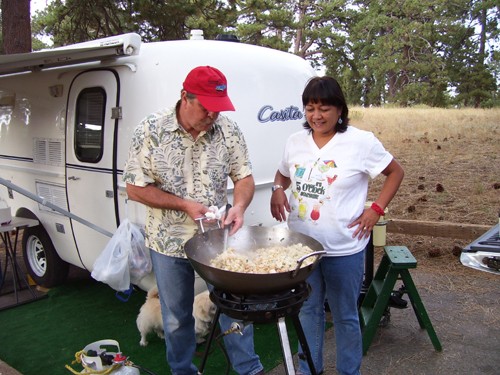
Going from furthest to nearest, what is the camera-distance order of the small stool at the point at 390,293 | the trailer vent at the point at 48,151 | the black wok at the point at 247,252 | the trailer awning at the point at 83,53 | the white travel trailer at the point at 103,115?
the trailer vent at the point at 48,151
the white travel trailer at the point at 103,115
the trailer awning at the point at 83,53
the small stool at the point at 390,293
the black wok at the point at 247,252

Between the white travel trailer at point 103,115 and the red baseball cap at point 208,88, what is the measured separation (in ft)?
3.99

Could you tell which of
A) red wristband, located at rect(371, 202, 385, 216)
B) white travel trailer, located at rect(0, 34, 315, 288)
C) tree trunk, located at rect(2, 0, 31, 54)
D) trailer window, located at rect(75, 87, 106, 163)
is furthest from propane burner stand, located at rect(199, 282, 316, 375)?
tree trunk, located at rect(2, 0, 31, 54)

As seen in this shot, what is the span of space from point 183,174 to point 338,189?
33.6 inches

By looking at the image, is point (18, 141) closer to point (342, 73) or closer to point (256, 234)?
point (256, 234)

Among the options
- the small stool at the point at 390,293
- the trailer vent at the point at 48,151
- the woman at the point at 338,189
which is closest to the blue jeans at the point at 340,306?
the woman at the point at 338,189

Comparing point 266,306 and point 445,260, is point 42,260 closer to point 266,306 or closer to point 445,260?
point 266,306

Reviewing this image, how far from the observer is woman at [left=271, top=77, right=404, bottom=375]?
262 centimetres

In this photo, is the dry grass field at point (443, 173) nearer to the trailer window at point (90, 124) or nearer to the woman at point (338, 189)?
the woman at point (338, 189)

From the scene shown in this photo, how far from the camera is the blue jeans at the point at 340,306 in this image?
271 cm

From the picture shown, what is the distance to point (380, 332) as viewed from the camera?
4.04 meters

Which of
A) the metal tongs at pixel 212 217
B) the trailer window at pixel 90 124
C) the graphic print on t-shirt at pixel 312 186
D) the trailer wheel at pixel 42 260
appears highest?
the trailer window at pixel 90 124

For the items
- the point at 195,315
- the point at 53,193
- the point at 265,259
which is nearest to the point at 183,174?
the point at 265,259

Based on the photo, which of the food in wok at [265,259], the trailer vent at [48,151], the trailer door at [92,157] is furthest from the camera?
the trailer vent at [48,151]

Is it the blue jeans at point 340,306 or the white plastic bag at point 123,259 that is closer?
the blue jeans at point 340,306
